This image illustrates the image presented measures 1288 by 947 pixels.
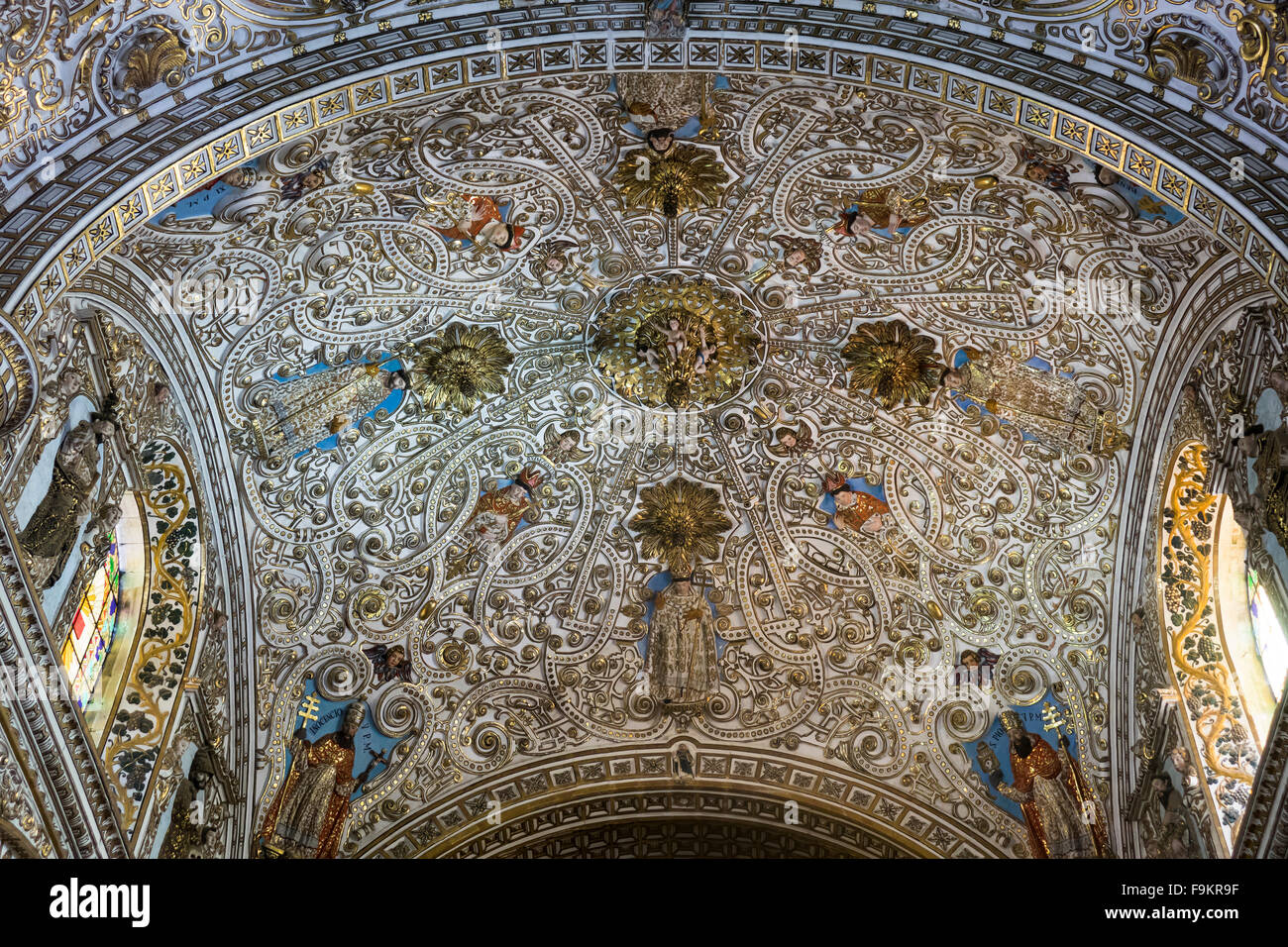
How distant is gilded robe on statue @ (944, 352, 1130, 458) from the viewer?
44.0 ft

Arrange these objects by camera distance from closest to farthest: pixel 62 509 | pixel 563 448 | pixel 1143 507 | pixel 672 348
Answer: pixel 62 509 → pixel 1143 507 → pixel 672 348 → pixel 563 448

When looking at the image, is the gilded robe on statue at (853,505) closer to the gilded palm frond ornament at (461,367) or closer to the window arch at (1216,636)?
the window arch at (1216,636)

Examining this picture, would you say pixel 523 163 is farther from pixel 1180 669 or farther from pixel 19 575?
pixel 1180 669

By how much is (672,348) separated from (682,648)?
139 inches

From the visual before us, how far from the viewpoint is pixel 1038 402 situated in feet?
44.8

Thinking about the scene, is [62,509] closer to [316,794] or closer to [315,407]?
[315,407]

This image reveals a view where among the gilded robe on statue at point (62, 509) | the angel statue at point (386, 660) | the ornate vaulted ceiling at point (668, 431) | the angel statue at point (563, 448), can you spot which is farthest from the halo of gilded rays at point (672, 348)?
the gilded robe on statue at point (62, 509)

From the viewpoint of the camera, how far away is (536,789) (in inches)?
601

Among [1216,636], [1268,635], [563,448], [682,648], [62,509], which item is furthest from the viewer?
[682,648]

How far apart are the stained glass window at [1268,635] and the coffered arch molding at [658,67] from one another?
3.54 meters

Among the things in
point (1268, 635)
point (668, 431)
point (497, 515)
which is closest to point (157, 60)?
point (497, 515)

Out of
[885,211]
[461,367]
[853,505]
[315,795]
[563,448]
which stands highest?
[885,211]

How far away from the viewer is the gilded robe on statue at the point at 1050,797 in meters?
13.9
